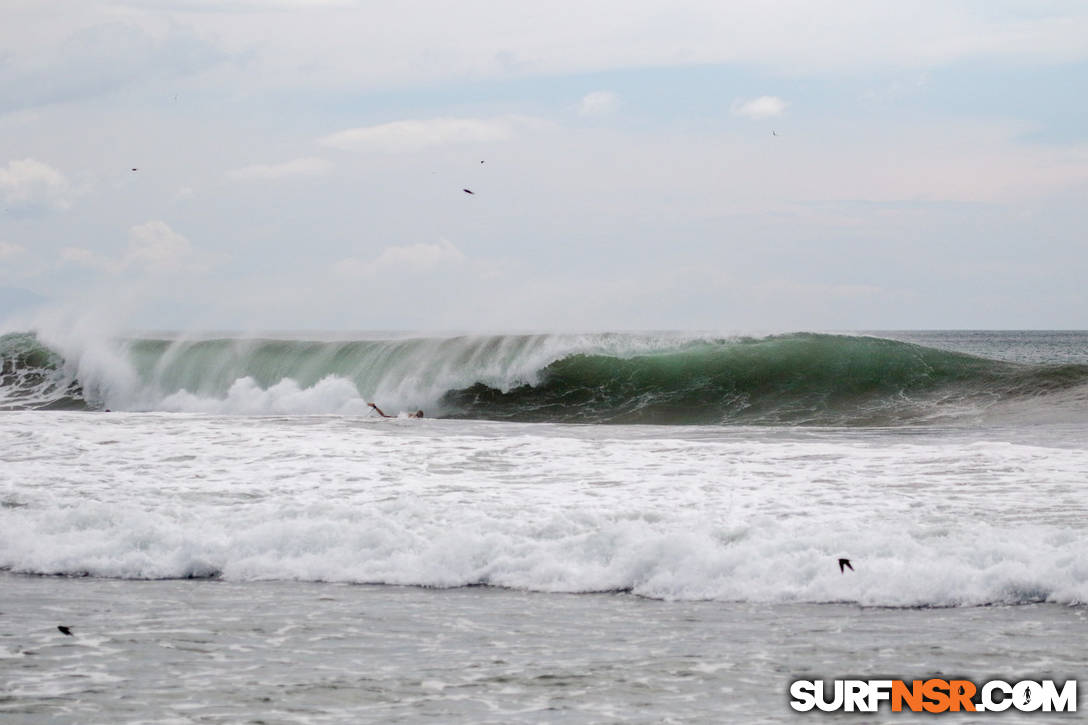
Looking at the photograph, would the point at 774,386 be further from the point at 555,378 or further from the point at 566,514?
the point at 566,514

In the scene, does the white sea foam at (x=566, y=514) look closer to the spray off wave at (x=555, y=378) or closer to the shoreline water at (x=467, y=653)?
the shoreline water at (x=467, y=653)

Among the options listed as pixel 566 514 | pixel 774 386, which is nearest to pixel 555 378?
pixel 774 386

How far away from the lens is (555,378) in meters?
22.3

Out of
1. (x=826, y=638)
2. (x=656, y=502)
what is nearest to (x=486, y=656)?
(x=826, y=638)

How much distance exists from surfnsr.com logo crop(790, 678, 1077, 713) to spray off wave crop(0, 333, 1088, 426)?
12381 mm

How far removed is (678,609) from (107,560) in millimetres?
4435

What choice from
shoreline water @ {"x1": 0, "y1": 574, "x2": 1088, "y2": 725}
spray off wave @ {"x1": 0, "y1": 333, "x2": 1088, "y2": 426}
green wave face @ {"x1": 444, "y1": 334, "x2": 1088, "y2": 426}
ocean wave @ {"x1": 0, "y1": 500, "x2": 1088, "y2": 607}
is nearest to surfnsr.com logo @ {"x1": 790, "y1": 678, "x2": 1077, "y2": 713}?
shoreline water @ {"x1": 0, "y1": 574, "x2": 1088, "y2": 725}

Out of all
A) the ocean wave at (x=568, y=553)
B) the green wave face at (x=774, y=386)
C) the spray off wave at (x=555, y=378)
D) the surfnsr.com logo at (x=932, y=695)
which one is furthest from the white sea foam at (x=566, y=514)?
the spray off wave at (x=555, y=378)

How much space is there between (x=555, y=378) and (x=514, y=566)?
14280 millimetres

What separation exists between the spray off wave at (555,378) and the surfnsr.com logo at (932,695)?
12381mm

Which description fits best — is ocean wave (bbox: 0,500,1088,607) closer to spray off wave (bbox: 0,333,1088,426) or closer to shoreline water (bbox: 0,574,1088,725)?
shoreline water (bbox: 0,574,1088,725)

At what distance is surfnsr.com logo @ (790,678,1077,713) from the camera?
5.09m

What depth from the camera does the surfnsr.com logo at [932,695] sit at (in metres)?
5.09

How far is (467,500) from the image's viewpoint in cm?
948
